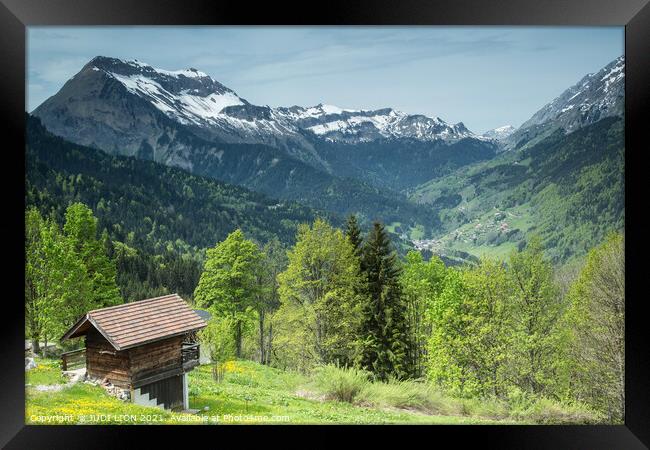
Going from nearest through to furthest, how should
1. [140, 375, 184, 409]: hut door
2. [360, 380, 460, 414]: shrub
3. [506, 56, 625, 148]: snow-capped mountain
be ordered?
[140, 375, 184, 409]: hut door < [360, 380, 460, 414]: shrub < [506, 56, 625, 148]: snow-capped mountain

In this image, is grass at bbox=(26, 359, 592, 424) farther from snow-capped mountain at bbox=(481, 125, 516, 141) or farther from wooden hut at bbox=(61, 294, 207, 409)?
snow-capped mountain at bbox=(481, 125, 516, 141)

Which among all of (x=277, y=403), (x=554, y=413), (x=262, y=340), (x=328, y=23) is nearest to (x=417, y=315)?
(x=554, y=413)

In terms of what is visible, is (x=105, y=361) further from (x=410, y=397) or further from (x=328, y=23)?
(x=328, y=23)

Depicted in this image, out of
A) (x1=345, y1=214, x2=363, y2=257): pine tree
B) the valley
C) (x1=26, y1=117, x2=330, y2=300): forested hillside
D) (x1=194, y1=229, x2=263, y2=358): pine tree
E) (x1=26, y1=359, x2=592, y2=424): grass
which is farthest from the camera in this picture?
the valley

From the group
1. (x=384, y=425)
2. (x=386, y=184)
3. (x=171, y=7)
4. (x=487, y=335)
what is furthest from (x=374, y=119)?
(x=384, y=425)

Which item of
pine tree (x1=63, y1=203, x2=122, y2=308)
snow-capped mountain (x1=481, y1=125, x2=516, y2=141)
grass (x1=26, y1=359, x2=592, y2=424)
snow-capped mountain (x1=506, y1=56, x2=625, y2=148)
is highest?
snow-capped mountain (x1=506, y1=56, x2=625, y2=148)

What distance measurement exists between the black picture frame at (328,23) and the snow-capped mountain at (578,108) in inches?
49.5

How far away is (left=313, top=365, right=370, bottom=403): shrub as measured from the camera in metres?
6.27

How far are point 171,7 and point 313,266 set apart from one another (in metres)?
3.62

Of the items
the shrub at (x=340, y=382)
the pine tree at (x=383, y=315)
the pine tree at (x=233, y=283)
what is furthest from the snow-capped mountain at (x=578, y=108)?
the pine tree at (x=233, y=283)

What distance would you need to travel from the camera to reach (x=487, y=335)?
22.5 ft

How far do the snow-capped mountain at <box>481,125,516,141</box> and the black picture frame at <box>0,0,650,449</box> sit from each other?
228cm

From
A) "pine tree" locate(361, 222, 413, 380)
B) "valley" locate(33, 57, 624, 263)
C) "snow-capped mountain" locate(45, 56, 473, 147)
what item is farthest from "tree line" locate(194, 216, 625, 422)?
"snow-capped mountain" locate(45, 56, 473, 147)

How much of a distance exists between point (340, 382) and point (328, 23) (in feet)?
13.6
